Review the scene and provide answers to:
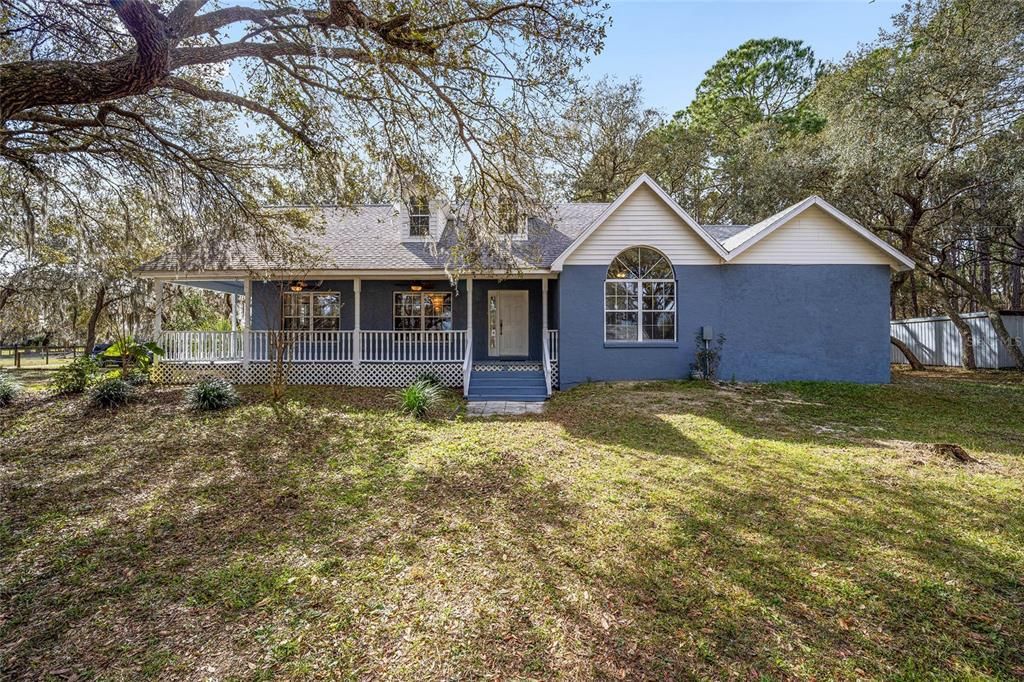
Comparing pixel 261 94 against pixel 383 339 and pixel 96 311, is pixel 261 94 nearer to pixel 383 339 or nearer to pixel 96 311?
pixel 383 339

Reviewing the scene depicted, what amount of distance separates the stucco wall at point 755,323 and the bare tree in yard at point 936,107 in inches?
159

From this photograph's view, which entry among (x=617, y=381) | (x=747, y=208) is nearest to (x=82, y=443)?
(x=617, y=381)

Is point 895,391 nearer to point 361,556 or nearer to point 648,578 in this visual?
point 648,578

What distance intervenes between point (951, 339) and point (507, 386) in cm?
1798

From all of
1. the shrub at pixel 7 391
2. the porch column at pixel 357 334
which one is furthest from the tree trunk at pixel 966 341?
the shrub at pixel 7 391

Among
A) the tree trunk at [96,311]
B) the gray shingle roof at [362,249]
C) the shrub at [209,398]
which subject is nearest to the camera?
the shrub at [209,398]

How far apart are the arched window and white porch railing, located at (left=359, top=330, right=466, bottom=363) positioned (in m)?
4.13

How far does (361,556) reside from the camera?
3.92 metres

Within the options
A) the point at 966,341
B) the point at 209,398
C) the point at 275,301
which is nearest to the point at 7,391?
the point at 209,398

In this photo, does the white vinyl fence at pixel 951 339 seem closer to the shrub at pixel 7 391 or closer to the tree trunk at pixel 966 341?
the tree trunk at pixel 966 341

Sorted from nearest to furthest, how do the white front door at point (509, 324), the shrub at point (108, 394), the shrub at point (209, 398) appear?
1. the shrub at point (209, 398)
2. the shrub at point (108, 394)
3. the white front door at point (509, 324)

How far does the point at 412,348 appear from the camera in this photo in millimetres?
12789

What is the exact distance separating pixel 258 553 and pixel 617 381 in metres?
9.23

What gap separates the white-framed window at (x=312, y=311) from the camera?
14.0 m
